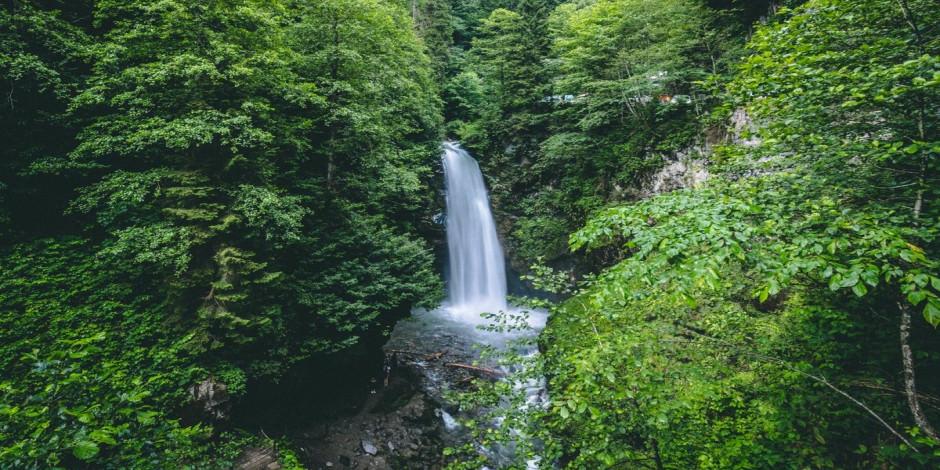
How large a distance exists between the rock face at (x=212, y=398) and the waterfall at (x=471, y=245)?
13309mm

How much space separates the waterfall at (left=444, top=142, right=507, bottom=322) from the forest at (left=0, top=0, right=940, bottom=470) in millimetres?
3969

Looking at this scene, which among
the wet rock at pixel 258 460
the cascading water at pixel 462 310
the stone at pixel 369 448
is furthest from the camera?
the cascading water at pixel 462 310

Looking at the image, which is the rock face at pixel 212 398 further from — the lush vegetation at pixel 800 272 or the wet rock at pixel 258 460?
the lush vegetation at pixel 800 272

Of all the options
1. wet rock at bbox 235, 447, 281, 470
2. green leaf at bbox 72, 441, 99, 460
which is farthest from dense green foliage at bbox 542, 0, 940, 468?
wet rock at bbox 235, 447, 281, 470

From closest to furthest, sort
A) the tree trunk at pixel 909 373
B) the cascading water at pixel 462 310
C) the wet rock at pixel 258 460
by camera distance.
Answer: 1. the tree trunk at pixel 909 373
2. the wet rock at pixel 258 460
3. the cascading water at pixel 462 310

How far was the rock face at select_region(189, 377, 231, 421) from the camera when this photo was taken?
7.13 metres

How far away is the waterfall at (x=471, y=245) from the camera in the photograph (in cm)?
2086

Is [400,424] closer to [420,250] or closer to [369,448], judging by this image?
[369,448]

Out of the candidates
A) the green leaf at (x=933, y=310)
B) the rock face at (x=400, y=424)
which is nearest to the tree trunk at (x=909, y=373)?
the green leaf at (x=933, y=310)

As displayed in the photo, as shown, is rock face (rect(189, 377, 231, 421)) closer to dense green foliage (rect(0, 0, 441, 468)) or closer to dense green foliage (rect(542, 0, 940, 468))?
dense green foliage (rect(0, 0, 441, 468))

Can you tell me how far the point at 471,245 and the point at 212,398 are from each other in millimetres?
15320

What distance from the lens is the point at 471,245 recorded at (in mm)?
21422

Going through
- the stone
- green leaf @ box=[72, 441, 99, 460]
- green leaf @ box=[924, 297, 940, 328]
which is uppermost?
green leaf @ box=[924, 297, 940, 328]

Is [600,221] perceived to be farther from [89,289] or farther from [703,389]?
[89,289]
